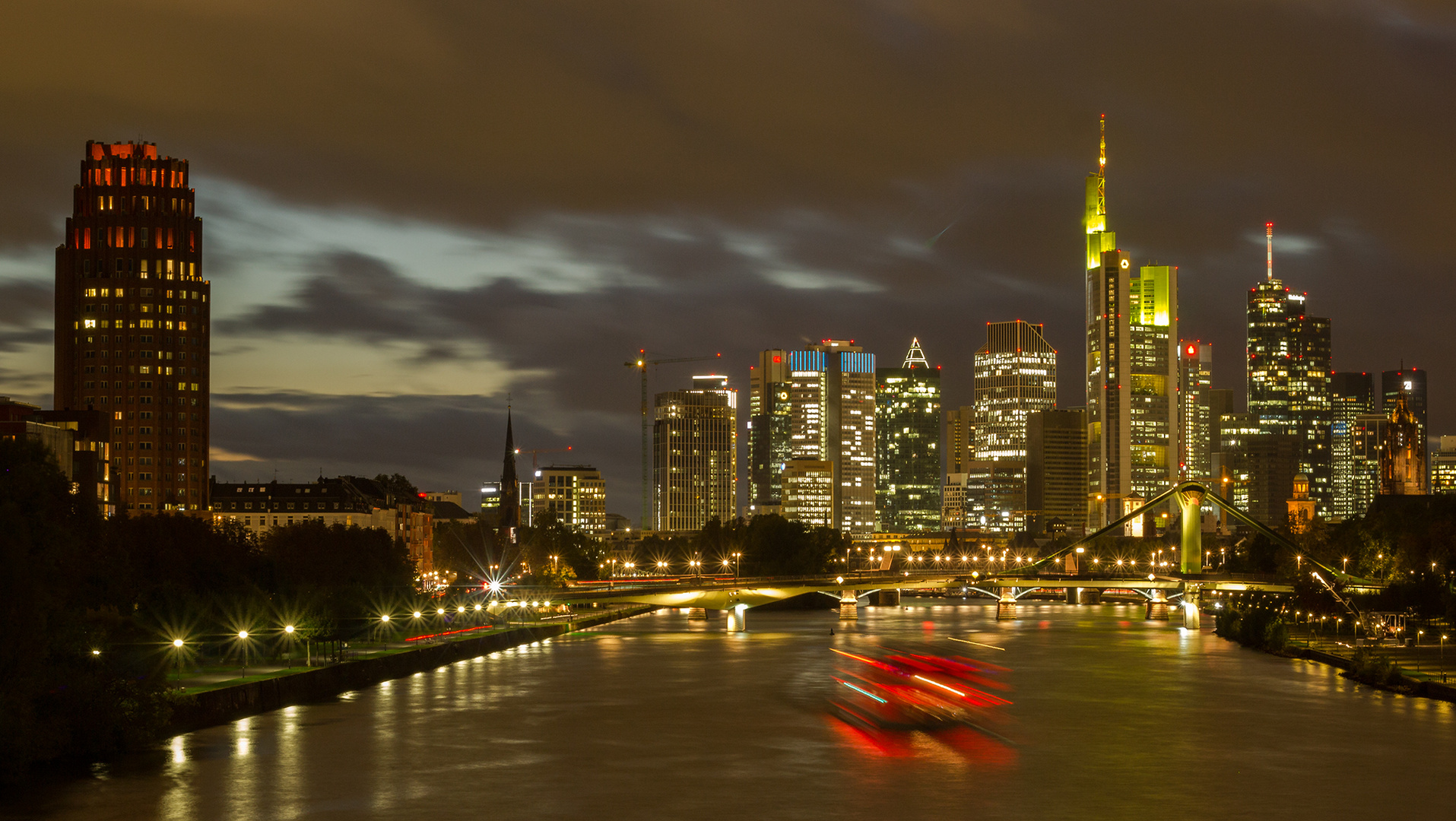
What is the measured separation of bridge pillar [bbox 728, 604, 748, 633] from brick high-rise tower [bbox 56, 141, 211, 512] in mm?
59246

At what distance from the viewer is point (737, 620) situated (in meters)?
137

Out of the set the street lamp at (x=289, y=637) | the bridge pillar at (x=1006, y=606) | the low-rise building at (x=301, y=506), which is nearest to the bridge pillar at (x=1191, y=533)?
the bridge pillar at (x=1006, y=606)

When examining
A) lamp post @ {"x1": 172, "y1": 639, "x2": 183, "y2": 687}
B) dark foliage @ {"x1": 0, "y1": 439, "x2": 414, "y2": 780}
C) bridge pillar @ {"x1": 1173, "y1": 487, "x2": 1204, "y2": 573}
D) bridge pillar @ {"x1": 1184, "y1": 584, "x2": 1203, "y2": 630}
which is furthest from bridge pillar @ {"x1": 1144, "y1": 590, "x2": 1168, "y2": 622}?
lamp post @ {"x1": 172, "y1": 639, "x2": 183, "y2": 687}

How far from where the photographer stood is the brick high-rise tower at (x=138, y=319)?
160 metres

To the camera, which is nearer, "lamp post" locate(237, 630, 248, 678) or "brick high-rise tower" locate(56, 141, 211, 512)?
"lamp post" locate(237, 630, 248, 678)

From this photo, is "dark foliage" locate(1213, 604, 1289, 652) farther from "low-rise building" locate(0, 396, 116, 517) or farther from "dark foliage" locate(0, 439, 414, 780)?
"low-rise building" locate(0, 396, 116, 517)

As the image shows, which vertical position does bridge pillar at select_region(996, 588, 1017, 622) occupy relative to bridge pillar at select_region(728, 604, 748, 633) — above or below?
below

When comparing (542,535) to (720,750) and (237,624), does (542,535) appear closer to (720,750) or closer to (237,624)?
(237,624)

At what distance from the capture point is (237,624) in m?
75.8

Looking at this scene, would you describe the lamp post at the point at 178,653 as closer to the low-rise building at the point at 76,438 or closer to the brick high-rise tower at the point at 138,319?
the low-rise building at the point at 76,438

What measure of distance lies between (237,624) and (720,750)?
32.2m

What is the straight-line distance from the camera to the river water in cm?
4216

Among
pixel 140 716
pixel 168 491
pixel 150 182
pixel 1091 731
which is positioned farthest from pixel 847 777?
pixel 150 182

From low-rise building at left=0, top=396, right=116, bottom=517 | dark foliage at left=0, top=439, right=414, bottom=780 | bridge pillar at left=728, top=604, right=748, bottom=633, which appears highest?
low-rise building at left=0, top=396, right=116, bottom=517
